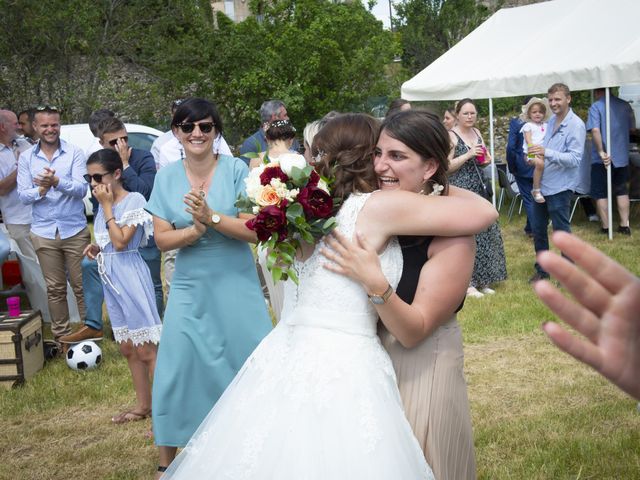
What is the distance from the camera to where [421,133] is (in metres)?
2.75

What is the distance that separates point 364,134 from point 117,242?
113 inches

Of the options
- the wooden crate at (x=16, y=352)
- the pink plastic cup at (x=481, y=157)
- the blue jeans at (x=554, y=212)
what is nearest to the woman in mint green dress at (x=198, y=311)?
the wooden crate at (x=16, y=352)

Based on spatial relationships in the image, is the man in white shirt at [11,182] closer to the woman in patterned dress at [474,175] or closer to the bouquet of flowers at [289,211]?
the woman in patterned dress at [474,175]

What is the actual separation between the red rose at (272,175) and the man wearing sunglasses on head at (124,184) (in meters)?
2.77

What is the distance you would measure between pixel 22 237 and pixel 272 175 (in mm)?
6144

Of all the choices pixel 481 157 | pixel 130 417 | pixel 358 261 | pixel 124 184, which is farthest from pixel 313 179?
pixel 481 157

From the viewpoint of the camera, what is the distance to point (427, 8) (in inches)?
1075

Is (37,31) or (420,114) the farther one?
(37,31)

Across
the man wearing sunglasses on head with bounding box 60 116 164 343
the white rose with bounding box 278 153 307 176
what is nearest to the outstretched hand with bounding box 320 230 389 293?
the white rose with bounding box 278 153 307 176

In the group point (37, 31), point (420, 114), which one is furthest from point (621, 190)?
point (37, 31)

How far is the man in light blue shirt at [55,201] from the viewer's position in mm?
7000

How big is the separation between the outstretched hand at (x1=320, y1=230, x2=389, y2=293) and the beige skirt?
1.12ft

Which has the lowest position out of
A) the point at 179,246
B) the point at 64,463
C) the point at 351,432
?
the point at 64,463

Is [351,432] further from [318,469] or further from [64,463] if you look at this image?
[64,463]
